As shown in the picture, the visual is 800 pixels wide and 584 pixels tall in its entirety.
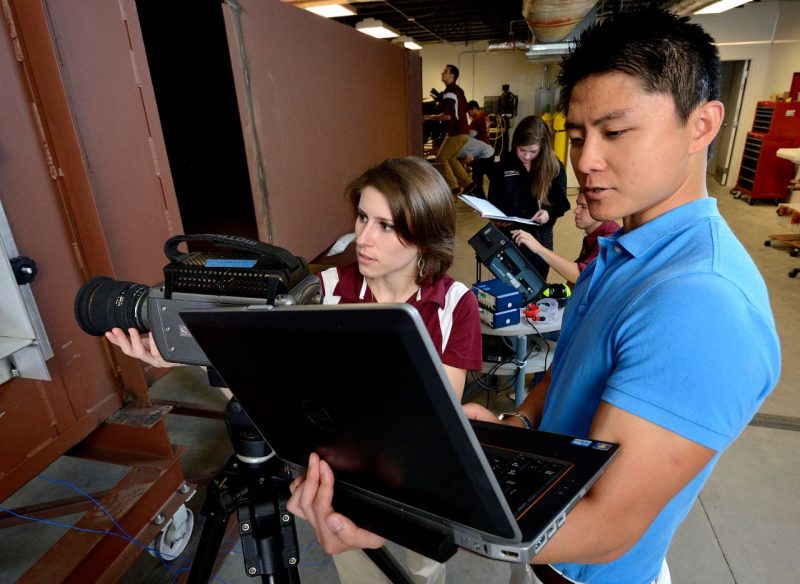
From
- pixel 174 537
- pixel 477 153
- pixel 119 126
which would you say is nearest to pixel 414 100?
pixel 477 153

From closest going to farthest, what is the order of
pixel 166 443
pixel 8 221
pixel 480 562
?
pixel 8 221
pixel 166 443
pixel 480 562

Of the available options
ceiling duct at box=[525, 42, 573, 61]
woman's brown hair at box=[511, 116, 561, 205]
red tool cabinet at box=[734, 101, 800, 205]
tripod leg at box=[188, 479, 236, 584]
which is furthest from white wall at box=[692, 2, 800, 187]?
tripod leg at box=[188, 479, 236, 584]

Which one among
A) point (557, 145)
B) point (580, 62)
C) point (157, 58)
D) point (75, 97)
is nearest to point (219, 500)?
point (580, 62)

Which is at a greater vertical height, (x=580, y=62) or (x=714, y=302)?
(x=580, y=62)

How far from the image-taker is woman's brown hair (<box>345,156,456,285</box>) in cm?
122

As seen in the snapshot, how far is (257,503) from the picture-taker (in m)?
0.75

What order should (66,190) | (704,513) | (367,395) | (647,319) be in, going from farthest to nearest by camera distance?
(704,513) < (66,190) < (647,319) < (367,395)

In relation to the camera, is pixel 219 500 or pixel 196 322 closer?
pixel 196 322

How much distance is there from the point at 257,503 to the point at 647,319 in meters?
0.65

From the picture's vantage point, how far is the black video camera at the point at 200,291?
2.12 ft

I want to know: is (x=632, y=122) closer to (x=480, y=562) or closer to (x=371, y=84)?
(x=480, y=562)

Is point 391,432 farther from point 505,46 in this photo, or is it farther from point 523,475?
point 505,46

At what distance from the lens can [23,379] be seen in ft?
3.51

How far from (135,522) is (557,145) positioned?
880 cm
